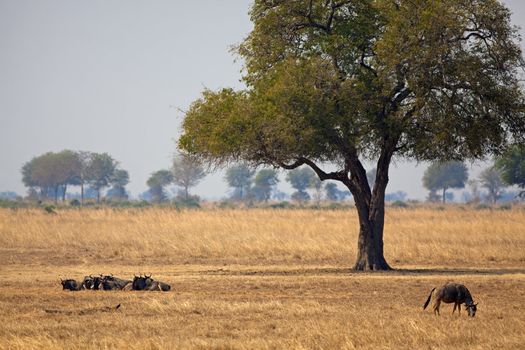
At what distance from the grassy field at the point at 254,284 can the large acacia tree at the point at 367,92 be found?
391cm

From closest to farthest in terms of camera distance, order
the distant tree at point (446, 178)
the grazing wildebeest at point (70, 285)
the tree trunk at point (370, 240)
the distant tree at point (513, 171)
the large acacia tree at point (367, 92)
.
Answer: the grazing wildebeest at point (70, 285), the large acacia tree at point (367, 92), the tree trunk at point (370, 240), the distant tree at point (513, 171), the distant tree at point (446, 178)

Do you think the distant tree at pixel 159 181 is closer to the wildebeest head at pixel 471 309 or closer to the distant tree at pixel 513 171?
the distant tree at pixel 513 171

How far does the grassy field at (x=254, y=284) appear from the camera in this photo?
48.6ft

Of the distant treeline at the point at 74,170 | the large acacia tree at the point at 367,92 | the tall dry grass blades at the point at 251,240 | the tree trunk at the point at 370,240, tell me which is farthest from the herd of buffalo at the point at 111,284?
the distant treeline at the point at 74,170

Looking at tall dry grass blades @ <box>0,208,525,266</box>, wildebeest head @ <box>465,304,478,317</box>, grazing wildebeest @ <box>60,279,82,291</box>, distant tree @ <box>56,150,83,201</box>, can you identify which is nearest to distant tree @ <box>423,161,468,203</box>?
distant tree @ <box>56,150,83,201</box>

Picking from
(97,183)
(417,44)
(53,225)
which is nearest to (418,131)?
(417,44)

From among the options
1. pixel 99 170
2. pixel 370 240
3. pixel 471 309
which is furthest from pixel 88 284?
pixel 99 170

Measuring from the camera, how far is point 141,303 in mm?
19391

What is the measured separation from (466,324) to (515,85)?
13966 mm

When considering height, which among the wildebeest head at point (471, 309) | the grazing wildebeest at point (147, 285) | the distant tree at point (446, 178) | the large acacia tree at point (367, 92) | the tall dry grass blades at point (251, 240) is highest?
the distant tree at point (446, 178)

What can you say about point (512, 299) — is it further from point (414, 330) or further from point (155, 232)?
point (155, 232)

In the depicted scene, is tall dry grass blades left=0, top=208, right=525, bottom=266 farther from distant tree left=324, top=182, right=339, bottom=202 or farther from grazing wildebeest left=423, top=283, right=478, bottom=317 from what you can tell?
distant tree left=324, top=182, right=339, bottom=202

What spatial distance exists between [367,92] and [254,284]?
753cm

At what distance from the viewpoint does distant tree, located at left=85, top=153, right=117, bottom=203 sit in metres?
157
